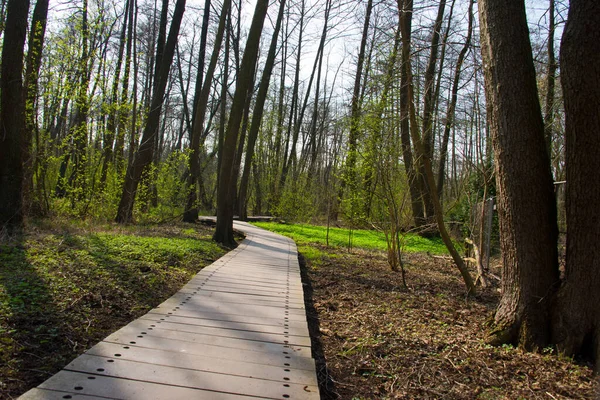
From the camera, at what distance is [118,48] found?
751 inches

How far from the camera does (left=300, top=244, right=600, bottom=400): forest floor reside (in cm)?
276

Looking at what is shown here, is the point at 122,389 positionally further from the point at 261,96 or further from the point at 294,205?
the point at 294,205

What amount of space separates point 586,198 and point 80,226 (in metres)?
8.85

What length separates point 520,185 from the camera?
11.1 ft

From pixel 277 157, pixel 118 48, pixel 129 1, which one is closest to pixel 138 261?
pixel 129 1

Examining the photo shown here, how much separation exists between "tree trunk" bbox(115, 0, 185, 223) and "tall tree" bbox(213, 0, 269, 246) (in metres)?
3.00

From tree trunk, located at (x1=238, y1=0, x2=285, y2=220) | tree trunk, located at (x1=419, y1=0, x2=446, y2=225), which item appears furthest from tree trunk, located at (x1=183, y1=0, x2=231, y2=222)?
tree trunk, located at (x1=419, y1=0, x2=446, y2=225)

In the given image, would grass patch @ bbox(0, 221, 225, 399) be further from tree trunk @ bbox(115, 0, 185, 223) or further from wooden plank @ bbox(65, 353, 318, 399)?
tree trunk @ bbox(115, 0, 185, 223)

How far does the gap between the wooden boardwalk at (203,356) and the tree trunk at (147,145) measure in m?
7.43

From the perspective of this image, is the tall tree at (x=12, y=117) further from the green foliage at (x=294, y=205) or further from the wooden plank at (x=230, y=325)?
the green foliage at (x=294, y=205)

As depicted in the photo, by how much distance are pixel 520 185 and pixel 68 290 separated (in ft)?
13.6

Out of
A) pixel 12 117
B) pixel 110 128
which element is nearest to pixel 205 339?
pixel 12 117

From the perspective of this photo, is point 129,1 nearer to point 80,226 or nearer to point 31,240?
point 80,226

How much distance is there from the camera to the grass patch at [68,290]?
2.65m
